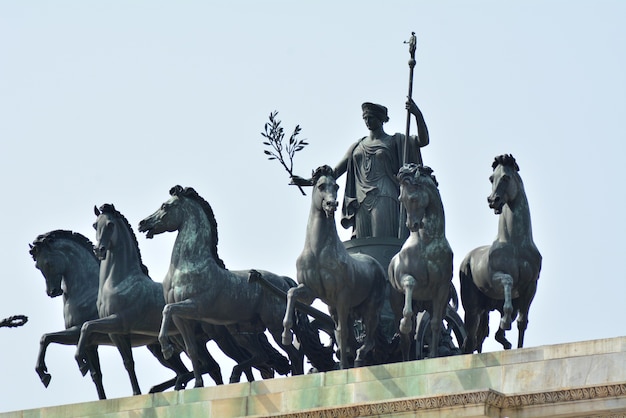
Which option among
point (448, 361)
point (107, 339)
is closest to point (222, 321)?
point (107, 339)

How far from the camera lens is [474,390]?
3247 cm

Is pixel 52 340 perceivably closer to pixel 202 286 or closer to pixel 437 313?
pixel 202 286

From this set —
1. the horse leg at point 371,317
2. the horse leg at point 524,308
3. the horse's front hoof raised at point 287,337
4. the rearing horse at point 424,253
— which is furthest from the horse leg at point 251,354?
the horse leg at point 524,308

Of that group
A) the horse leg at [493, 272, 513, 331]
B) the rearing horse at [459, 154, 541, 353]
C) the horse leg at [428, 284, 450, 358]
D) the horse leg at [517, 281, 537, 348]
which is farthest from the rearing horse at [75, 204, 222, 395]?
the horse leg at [493, 272, 513, 331]

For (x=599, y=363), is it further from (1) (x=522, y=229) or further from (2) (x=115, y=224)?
(2) (x=115, y=224)

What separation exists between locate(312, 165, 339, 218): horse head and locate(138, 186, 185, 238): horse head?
2.31 meters

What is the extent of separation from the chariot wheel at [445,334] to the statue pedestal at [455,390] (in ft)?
6.10

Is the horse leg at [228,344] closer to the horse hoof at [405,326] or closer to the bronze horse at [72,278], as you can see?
the bronze horse at [72,278]

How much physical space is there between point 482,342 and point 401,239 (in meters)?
2.56

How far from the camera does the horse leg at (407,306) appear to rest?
33.8 metres

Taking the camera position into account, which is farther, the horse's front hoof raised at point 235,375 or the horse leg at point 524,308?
the horse's front hoof raised at point 235,375

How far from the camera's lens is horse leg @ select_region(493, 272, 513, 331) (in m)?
33.8

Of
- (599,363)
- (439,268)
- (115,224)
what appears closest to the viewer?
(599,363)

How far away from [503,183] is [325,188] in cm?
219
